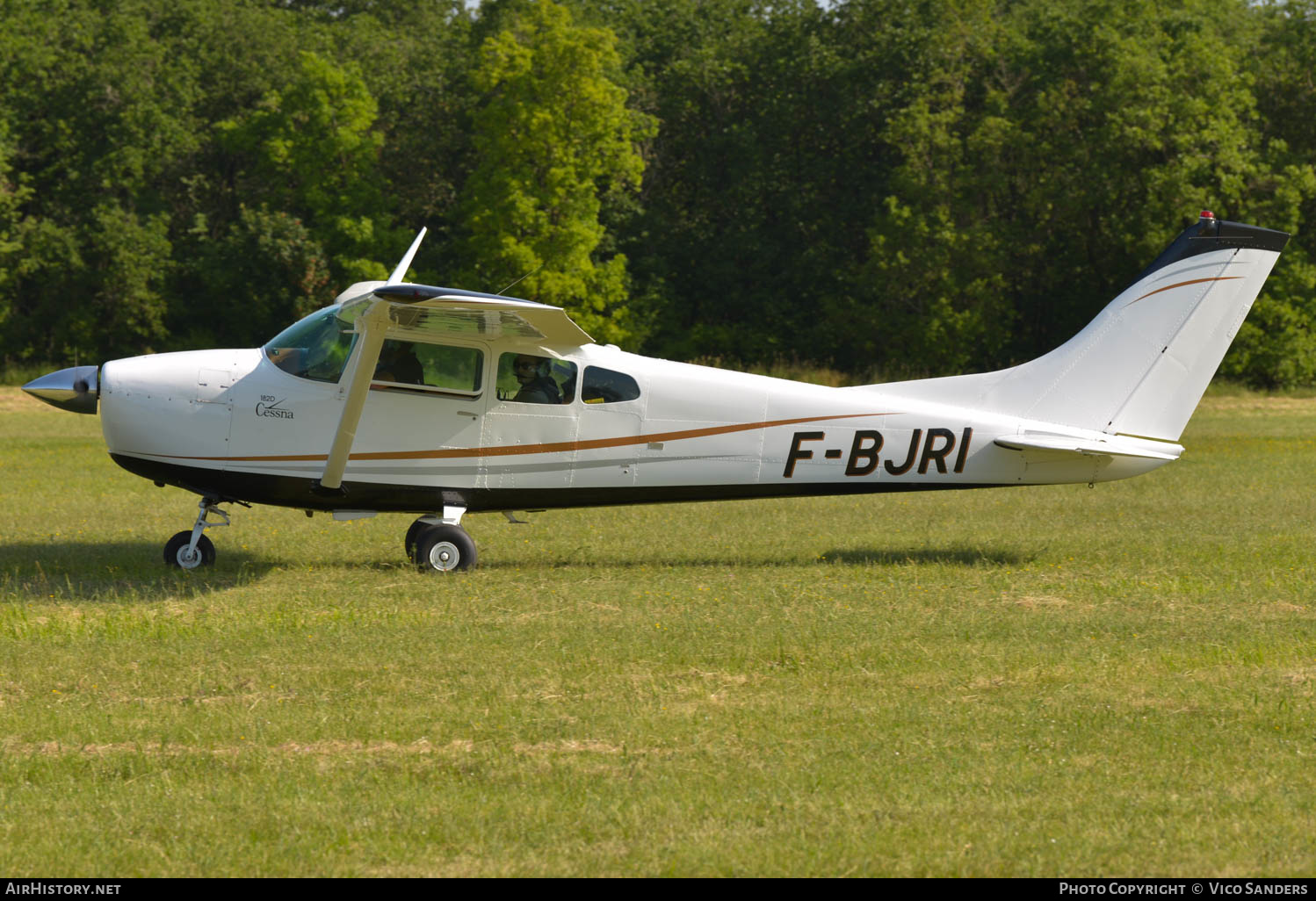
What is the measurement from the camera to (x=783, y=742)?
6734 millimetres

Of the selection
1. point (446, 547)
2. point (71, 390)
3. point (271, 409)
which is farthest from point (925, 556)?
point (71, 390)

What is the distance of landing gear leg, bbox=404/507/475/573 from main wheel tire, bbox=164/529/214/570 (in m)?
1.84

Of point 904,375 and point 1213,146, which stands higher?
point 1213,146

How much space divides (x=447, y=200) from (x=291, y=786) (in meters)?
43.5

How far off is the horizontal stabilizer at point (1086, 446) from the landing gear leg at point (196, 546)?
22.1 feet

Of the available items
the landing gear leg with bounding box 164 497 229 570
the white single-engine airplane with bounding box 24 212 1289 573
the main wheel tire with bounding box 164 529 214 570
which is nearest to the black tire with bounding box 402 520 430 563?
the white single-engine airplane with bounding box 24 212 1289 573

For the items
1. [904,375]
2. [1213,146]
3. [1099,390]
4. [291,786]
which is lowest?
[904,375]

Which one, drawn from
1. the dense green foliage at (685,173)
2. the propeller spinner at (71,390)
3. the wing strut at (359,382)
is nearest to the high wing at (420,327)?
the wing strut at (359,382)

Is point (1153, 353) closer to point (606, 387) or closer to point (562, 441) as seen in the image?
point (606, 387)

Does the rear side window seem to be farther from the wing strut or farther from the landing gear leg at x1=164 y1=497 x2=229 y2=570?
the landing gear leg at x1=164 y1=497 x2=229 y2=570

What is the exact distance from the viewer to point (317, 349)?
11328 millimetres
